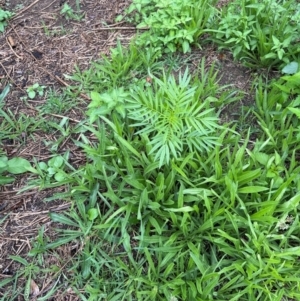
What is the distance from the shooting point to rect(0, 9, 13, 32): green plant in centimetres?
254

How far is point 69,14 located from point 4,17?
401 mm

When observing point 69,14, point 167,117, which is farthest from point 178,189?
point 69,14

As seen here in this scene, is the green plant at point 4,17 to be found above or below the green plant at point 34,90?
above

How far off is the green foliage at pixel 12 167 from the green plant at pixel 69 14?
1036 mm

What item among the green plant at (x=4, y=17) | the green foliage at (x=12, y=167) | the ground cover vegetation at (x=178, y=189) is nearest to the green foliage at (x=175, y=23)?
the ground cover vegetation at (x=178, y=189)

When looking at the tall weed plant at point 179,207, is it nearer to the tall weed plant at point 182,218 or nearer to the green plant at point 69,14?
the tall weed plant at point 182,218

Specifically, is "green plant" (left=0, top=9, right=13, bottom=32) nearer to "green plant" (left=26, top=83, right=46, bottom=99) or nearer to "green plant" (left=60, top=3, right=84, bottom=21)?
"green plant" (left=60, top=3, right=84, bottom=21)

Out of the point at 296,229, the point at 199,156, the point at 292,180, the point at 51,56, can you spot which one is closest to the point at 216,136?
the point at 199,156

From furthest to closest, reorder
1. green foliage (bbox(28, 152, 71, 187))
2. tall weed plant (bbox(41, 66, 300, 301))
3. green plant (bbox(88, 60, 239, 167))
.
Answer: green foliage (bbox(28, 152, 71, 187)) → green plant (bbox(88, 60, 239, 167)) → tall weed plant (bbox(41, 66, 300, 301))

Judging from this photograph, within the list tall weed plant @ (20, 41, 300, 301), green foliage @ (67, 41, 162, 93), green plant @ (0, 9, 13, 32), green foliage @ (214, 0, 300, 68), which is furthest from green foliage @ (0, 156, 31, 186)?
green foliage @ (214, 0, 300, 68)

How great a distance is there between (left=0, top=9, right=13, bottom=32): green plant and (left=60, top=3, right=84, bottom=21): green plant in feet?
1.06

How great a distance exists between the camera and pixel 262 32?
2.29 m

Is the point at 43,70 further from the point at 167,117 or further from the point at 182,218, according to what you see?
the point at 182,218

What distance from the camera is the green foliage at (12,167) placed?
2031 millimetres
